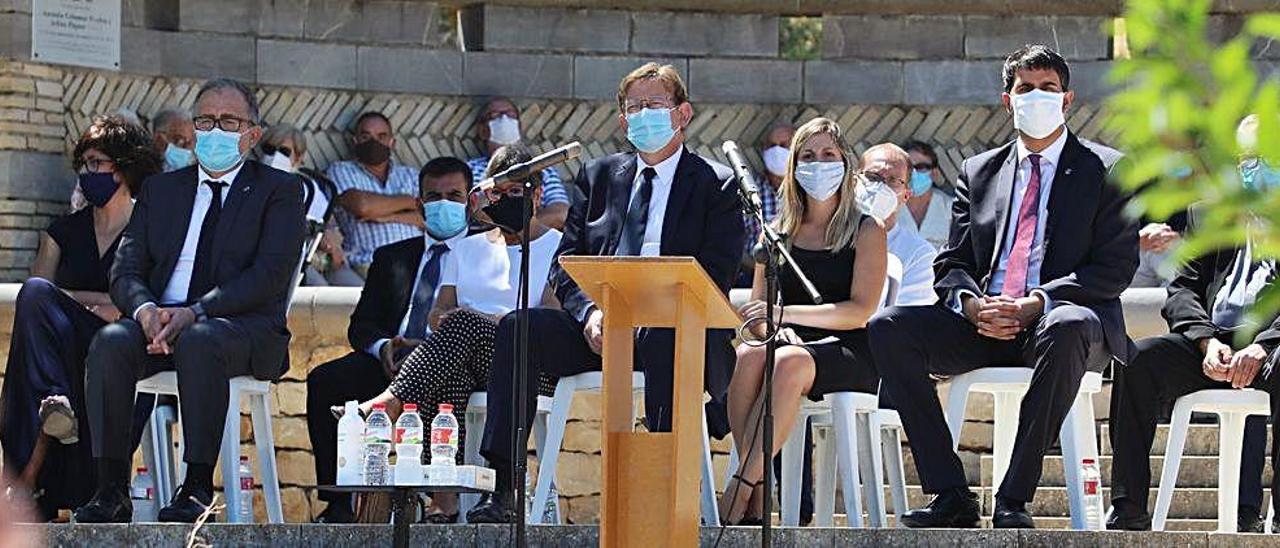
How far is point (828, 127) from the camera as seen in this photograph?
6.96 m

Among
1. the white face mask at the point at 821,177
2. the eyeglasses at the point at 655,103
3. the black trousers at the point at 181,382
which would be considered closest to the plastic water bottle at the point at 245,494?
the black trousers at the point at 181,382

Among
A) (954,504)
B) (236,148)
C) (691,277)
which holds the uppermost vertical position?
(236,148)

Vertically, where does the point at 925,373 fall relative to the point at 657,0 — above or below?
below

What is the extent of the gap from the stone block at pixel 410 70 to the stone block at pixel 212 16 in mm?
640

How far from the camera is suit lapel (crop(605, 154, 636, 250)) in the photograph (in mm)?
6957

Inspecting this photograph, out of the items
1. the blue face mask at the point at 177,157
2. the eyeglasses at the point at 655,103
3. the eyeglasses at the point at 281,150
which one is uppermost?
the eyeglasses at the point at 281,150

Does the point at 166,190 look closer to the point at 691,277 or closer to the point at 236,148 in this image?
the point at 236,148

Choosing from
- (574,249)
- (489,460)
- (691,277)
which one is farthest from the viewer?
(574,249)

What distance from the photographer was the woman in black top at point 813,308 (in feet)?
21.7

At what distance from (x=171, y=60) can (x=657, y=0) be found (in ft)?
8.37

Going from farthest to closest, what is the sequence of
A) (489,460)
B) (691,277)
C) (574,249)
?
(574,249) → (489,460) → (691,277)

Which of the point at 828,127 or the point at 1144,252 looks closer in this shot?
the point at 828,127

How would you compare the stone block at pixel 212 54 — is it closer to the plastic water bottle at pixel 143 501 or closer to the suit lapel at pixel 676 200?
the plastic water bottle at pixel 143 501

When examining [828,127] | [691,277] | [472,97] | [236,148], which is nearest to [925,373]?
[828,127]
